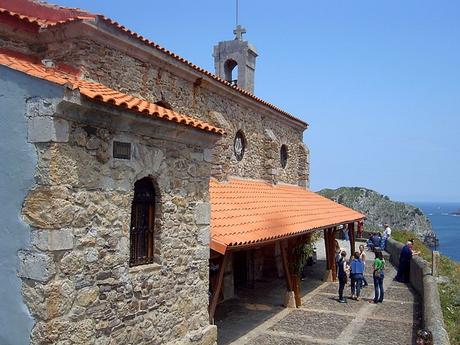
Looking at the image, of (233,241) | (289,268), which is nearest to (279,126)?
(289,268)

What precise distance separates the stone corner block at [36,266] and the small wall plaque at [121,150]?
1.46 meters

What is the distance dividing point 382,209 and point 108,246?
299 ft

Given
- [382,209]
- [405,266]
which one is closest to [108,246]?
[405,266]

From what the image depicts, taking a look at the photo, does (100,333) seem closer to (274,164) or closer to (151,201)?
(151,201)

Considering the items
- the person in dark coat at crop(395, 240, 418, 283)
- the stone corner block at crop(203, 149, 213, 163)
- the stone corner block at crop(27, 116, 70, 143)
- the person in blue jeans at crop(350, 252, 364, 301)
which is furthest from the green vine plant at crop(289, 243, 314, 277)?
the stone corner block at crop(27, 116, 70, 143)

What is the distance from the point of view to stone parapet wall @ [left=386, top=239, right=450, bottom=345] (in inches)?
308

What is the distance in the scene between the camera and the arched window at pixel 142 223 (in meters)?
6.04

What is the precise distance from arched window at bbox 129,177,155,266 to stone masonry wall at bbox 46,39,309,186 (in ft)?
8.83

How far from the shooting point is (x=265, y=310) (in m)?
11.5

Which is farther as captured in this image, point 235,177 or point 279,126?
point 279,126

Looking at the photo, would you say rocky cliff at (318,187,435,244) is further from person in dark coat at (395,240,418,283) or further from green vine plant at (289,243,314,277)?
green vine plant at (289,243,314,277)

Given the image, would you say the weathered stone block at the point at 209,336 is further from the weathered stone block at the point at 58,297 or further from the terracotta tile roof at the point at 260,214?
the weathered stone block at the point at 58,297

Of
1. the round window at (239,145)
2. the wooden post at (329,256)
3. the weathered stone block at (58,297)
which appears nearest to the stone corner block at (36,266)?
the weathered stone block at (58,297)

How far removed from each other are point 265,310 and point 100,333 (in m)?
6.77
